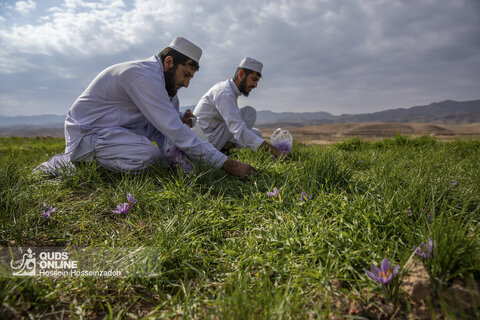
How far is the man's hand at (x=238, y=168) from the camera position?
8.95 feet

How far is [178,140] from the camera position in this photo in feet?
9.11

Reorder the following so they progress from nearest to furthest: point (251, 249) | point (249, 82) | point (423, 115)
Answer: point (251, 249), point (249, 82), point (423, 115)

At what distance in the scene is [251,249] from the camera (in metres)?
1.52

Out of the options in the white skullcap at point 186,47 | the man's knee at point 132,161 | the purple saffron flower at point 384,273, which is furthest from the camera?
the white skullcap at point 186,47

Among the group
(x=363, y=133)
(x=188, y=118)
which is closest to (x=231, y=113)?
(x=188, y=118)

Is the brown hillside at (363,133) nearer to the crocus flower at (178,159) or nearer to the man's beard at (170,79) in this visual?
the man's beard at (170,79)

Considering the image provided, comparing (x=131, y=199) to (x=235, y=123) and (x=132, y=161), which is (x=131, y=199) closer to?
(x=132, y=161)

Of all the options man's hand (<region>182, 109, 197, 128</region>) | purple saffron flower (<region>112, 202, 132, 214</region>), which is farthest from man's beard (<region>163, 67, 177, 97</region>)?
purple saffron flower (<region>112, 202, 132, 214</region>)

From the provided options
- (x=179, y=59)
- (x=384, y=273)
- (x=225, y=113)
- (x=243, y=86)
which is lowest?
(x=384, y=273)

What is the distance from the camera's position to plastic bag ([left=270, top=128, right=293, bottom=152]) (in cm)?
403

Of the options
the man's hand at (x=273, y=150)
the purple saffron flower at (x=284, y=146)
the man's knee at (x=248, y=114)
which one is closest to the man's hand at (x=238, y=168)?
the man's hand at (x=273, y=150)

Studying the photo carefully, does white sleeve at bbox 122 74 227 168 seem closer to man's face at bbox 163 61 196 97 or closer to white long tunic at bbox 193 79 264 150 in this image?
man's face at bbox 163 61 196 97

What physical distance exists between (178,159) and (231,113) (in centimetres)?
139

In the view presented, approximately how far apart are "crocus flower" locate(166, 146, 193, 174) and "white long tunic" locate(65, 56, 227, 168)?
12 cm
